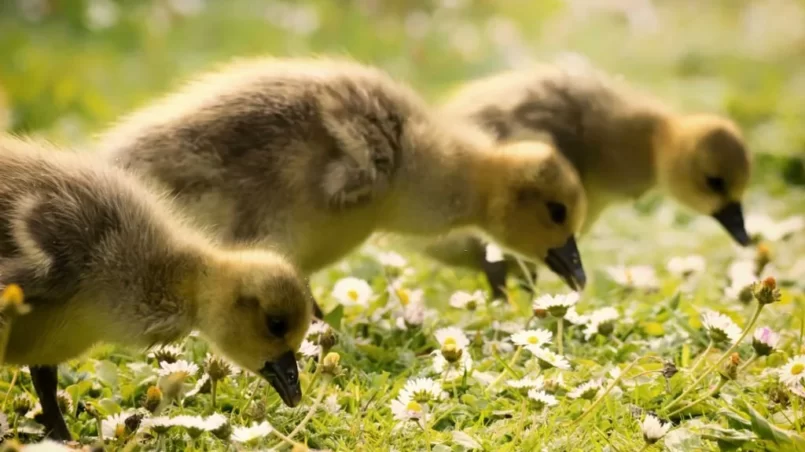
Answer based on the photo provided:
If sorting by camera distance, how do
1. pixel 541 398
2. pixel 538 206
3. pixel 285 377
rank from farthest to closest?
pixel 538 206
pixel 285 377
pixel 541 398

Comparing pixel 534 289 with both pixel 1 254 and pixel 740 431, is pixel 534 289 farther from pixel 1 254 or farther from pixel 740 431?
pixel 1 254

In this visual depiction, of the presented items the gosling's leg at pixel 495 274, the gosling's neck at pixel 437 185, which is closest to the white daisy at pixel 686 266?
the gosling's leg at pixel 495 274

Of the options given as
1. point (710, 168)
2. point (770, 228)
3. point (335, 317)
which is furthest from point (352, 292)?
point (770, 228)

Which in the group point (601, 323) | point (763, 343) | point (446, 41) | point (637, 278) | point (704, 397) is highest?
point (763, 343)

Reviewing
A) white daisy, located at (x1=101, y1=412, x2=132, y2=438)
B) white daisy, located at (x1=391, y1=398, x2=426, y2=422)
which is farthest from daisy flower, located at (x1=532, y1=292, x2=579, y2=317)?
white daisy, located at (x1=101, y1=412, x2=132, y2=438)

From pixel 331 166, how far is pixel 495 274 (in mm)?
789

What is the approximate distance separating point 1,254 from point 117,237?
204 millimetres

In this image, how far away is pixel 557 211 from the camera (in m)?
2.49

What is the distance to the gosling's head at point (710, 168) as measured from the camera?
2.96 m

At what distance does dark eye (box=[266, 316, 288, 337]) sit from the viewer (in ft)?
5.58

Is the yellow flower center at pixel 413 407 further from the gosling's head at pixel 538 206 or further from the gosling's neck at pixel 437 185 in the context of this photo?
the gosling's head at pixel 538 206

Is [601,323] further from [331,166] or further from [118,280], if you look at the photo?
[118,280]

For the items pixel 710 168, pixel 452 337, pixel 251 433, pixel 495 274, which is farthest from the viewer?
pixel 710 168

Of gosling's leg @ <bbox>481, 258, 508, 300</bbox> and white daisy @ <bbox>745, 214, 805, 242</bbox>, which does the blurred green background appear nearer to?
white daisy @ <bbox>745, 214, 805, 242</bbox>
